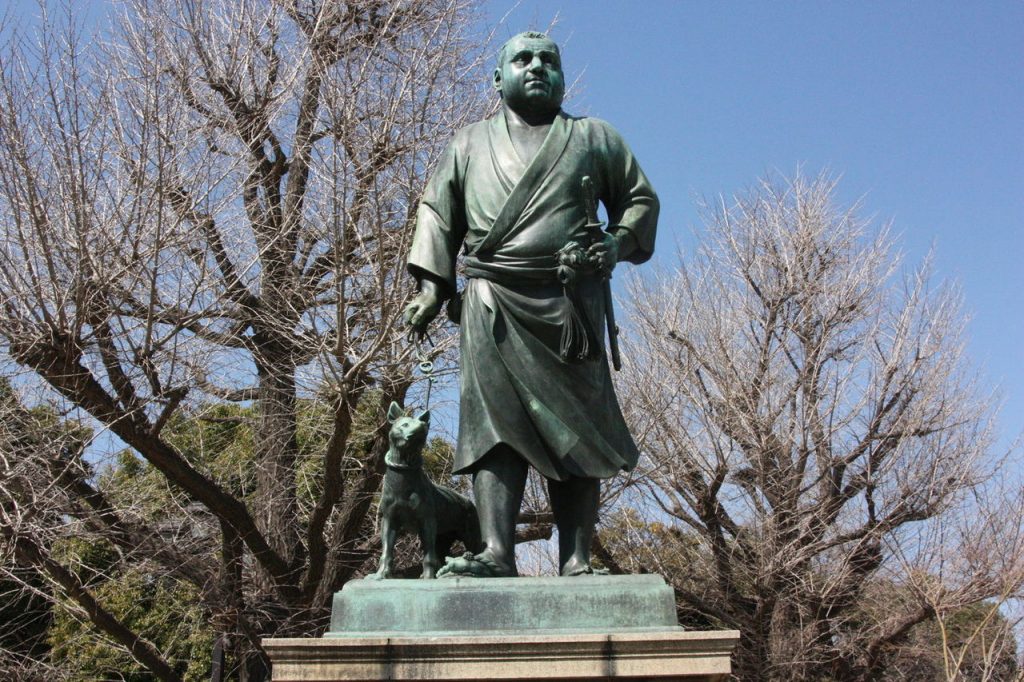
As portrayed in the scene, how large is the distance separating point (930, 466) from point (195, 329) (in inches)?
471

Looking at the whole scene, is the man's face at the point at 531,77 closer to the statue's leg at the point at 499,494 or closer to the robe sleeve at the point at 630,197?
A: the robe sleeve at the point at 630,197

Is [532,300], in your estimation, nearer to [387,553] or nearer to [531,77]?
[531,77]

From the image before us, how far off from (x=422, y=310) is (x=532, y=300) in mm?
487

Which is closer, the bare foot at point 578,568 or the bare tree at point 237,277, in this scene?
the bare foot at point 578,568

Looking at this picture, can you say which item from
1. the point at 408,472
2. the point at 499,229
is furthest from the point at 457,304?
the point at 408,472

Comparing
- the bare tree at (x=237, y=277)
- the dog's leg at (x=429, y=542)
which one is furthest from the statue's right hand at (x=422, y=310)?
the bare tree at (x=237, y=277)

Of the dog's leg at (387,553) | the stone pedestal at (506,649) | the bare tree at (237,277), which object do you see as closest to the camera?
the stone pedestal at (506,649)

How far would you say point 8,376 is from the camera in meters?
12.4

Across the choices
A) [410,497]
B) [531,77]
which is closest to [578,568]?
[410,497]

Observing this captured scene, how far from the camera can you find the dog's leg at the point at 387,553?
171 inches

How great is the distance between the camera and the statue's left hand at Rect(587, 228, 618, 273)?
4.64 metres

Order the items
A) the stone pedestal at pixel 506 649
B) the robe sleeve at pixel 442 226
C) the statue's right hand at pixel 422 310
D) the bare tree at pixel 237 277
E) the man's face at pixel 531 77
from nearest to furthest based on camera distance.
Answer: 1. the stone pedestal at pixel 506 649
2. the statue's right hand at pixel 422 310
3. the robe sleeve at pixel 442 226
4. the man's face at pixel 531 77
5. the bare tree at pixel 237 277

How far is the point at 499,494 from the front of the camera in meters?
4.63

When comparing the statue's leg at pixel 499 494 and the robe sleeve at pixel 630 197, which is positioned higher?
the robe sleeve at pixel 630 197
